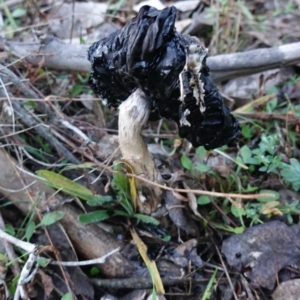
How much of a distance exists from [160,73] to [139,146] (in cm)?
40

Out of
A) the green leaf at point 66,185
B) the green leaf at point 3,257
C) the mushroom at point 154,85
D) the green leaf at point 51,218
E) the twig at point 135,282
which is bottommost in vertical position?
the twig at point 135,282

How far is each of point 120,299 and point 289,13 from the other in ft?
8.42

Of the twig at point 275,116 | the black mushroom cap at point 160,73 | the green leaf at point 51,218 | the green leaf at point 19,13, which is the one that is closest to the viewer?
the black mushroom cap at point 160,73

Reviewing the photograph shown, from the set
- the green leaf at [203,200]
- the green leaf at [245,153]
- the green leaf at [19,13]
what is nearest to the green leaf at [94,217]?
the green leaf at [203,200]

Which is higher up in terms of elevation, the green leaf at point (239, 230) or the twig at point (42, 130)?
the twig at point (42, 130)

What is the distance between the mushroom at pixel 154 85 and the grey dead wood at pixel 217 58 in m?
0.72

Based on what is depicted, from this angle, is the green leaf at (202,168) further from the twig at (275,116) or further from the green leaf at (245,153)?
the twig at (275,116)

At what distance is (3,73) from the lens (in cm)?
240

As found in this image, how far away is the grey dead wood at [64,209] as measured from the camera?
2.19m

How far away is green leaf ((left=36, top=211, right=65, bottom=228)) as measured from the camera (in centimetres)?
216

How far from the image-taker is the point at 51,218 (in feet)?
7.18

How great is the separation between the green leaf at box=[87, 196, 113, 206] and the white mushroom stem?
0.48ft

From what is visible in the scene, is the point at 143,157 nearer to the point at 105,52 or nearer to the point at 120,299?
the point at 105,52

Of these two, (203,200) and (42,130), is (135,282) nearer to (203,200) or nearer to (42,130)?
(203,200)
